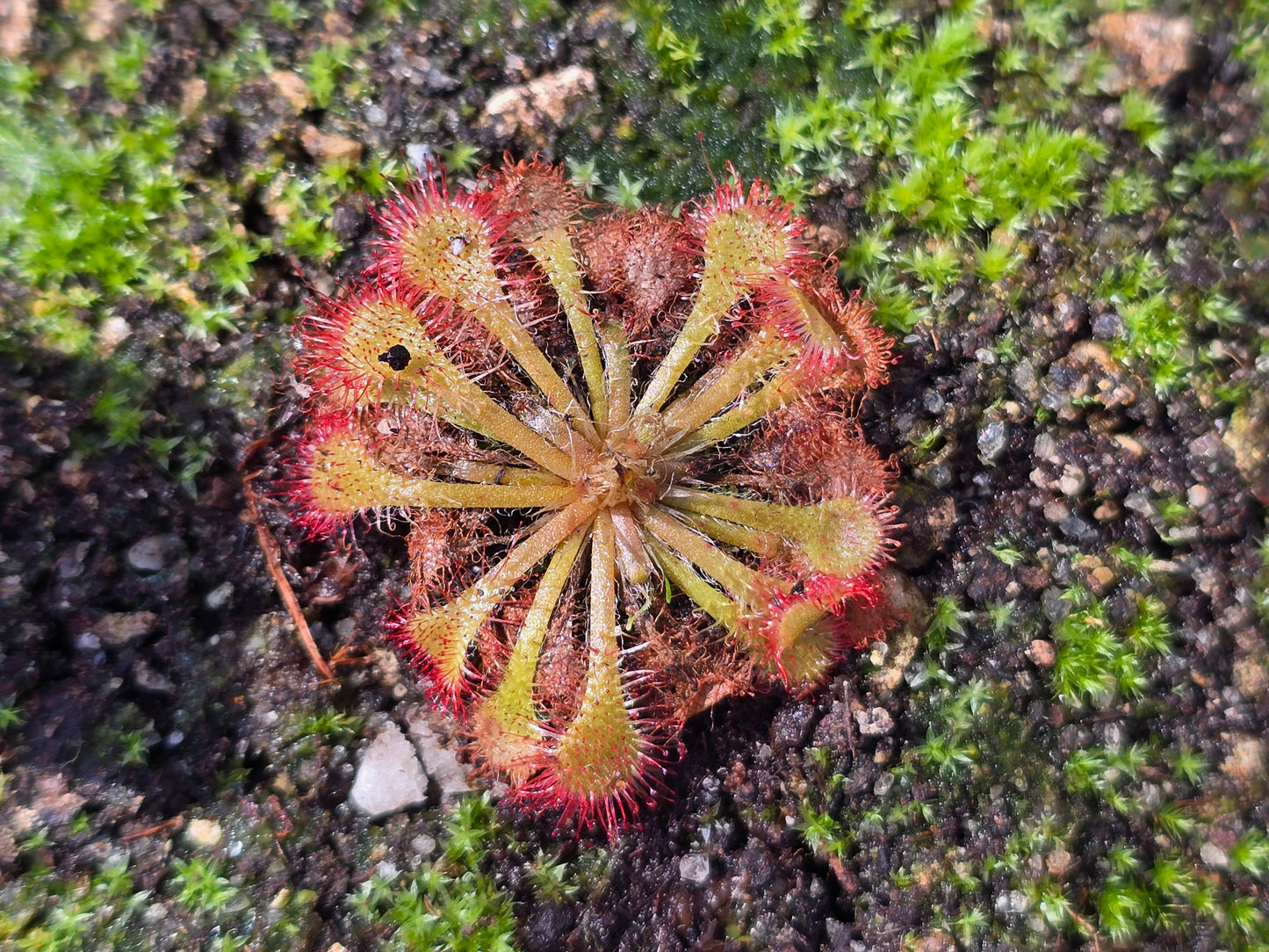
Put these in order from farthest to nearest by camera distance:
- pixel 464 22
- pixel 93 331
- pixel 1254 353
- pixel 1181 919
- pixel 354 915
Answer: pixel 464 22 < pixel 93 331 < pixel 354 915 < pixel 1254 353 < pixel 1181 919

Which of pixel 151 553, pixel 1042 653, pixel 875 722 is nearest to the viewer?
pixel 1042 653

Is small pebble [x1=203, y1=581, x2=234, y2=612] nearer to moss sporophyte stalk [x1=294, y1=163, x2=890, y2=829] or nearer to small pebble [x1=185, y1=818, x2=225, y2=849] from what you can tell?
moss sporophyte stalk [x1=294, y1=163, x2=890, y2=829]

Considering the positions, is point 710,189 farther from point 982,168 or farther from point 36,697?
point 36,697

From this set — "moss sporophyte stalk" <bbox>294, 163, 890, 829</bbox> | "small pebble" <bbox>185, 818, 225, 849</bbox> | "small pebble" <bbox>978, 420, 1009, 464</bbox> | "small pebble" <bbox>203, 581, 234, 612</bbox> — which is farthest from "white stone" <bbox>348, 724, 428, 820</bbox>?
"small pebble" <bbox>978, 420, 1009, 464</bbox>

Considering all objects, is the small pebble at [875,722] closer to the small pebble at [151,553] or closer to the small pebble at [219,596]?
the small pebble at [219,596]

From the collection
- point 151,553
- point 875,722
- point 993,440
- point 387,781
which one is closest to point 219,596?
point 151,553

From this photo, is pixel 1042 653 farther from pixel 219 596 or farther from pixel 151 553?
pixel 151 553

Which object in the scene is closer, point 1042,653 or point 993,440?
point 1042,653

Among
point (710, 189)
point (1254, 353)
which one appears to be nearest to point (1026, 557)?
point (1254, 353)
